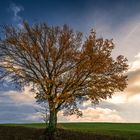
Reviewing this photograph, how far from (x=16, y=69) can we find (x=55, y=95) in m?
6.58

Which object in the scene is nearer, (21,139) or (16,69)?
(21,139)

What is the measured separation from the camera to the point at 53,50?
50281 millimetres

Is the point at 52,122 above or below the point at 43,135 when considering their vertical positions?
above

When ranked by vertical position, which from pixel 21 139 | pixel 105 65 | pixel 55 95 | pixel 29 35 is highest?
pixel 29 35

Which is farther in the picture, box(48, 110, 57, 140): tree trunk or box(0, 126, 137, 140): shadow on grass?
box(48, 110, 57, 140): tree trunk

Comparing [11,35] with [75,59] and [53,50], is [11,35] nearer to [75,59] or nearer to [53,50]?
[53,50]

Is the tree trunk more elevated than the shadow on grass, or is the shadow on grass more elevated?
the tree trunk

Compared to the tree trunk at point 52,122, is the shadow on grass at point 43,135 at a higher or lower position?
lower

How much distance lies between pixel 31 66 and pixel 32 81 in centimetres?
210

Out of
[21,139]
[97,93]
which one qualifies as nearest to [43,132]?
[21,139]

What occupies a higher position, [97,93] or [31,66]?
[31,66]

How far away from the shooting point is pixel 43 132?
51.3 meters

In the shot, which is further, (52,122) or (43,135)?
(52,122)

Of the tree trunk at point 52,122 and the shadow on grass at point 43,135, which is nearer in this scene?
the shadow on grass at point 43,135
